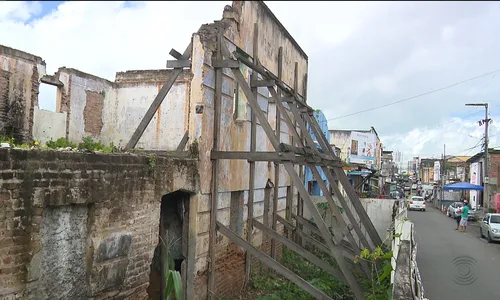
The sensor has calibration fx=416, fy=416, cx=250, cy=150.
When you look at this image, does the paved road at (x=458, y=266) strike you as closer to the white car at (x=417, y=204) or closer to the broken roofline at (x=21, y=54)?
the broken roofline at (x=21, y=54)

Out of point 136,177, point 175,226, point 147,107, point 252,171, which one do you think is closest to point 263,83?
point 252,171

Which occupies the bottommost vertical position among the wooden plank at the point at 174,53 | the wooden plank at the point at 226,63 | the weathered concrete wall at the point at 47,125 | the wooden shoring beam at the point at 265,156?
the wooden shoring beam at the point at 265,156

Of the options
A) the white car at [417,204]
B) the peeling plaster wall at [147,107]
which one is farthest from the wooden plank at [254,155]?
the white car at [417,204]

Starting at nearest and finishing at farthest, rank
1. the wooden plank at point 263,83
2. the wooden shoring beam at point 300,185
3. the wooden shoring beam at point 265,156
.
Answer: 1. the wooden shoring beam at point 265,156
2. the wooden shoring beam at point 300,185
3. the wooden plank at point 263,83

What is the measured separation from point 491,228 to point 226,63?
14.7 m

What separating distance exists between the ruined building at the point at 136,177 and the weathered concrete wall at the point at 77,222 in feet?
0.04

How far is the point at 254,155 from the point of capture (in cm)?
748

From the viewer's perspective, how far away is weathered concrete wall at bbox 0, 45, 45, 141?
10969 mm

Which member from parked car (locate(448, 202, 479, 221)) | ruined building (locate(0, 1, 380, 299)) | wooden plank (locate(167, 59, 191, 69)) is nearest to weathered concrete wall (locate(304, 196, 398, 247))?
ruined building (locate(0, 1, 380, 299))

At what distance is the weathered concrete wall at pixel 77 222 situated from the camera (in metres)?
4.02

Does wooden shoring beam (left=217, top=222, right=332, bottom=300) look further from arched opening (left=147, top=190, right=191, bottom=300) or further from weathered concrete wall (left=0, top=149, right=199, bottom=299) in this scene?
weathered concrete wall (left=0, top=149, right=199, bottom=299)

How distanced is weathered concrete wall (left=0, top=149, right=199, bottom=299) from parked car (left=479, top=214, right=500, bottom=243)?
50.4 ft

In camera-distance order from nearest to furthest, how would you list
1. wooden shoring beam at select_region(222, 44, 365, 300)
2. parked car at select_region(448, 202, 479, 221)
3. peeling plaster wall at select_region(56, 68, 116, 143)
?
wooden shoring beam at select_region(222, 44, 365, 300)
peeling plaster wall at select_region(56, 68, 116, 143)
parked car at select_region(448, 202, 479, 221)

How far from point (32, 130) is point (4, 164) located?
902 centimetres
